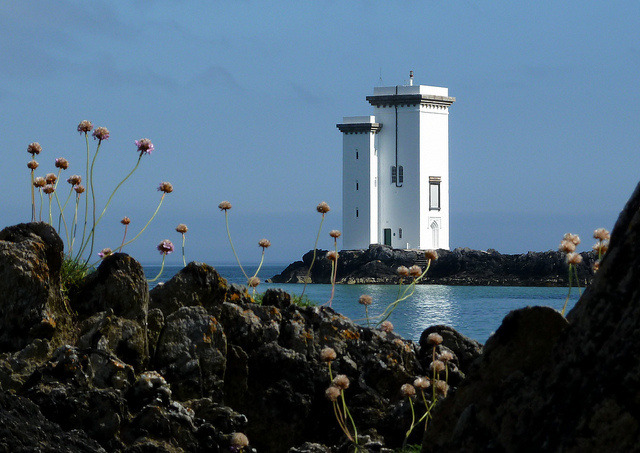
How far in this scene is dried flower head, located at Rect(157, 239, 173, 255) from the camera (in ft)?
23.1

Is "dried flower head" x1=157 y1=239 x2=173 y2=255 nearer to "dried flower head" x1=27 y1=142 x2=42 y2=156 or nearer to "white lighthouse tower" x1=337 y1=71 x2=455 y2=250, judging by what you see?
"dried flower head" x1=27 y1=142 x2=42 y2=156

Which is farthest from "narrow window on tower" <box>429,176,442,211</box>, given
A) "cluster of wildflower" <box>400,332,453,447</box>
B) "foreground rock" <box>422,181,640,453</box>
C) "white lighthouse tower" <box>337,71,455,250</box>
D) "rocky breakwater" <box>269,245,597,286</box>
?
"foreground rock" <box>422,181,640,453</box>

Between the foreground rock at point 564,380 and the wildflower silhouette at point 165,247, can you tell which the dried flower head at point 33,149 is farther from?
the foreground rock at point 564,380

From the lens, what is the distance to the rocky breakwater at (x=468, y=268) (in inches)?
2470

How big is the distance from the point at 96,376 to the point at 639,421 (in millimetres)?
3361

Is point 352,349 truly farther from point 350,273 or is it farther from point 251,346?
point 350,273

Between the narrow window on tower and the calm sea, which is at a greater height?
the narrow window on tower

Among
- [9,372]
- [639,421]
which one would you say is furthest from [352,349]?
[639,421]

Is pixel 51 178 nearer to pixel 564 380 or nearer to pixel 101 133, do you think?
pixel 101 133

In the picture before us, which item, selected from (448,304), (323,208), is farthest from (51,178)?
(448,304)

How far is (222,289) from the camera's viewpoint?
637cm

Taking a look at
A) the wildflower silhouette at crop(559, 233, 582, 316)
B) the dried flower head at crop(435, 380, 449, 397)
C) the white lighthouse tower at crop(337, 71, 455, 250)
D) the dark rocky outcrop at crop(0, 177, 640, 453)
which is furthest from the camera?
the white lighthouse tower at crop(337, 71, 455, 250)

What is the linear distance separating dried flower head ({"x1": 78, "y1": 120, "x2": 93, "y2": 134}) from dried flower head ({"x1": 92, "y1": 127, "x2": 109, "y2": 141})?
0.24 feet

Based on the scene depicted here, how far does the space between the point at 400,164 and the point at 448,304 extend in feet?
57.5
